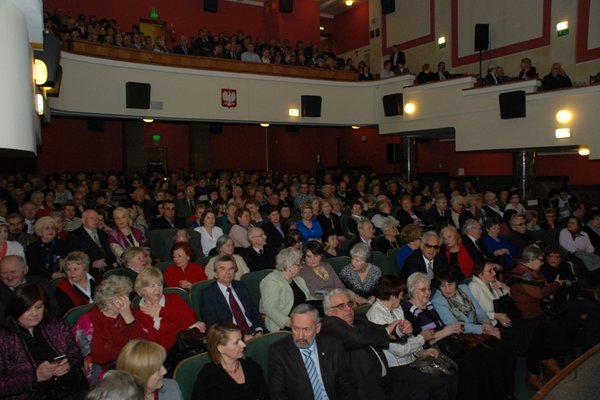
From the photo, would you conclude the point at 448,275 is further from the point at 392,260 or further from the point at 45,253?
the point at 45,253

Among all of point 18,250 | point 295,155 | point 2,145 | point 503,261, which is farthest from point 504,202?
point 295,155

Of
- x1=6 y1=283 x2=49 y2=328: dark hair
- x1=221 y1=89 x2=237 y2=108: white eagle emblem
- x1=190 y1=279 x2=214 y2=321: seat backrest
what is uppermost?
x1=221 y1=89 x2=237 y2=108: white eagle emblem

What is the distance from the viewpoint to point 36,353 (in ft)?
8.11

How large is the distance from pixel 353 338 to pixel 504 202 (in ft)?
22.1

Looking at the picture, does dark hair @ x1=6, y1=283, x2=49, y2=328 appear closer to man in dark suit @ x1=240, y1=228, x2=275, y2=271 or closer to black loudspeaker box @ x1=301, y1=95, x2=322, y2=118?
man in dark suit @ x1=240, y1=228, x2=275, y2=271

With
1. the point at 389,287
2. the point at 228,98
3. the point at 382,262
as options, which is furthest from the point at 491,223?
the point at 228,98

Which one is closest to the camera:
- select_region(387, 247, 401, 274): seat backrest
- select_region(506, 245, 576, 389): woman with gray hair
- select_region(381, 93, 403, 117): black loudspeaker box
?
select_region(506, 245, 576, 389): woman with gray hair

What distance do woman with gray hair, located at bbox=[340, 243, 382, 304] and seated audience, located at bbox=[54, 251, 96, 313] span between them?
6.39 feet

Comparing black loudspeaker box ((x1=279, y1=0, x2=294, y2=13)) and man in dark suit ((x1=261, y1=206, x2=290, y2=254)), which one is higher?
black loudspeaker box ((x1=279, y1=0, x2=294, y2=13))

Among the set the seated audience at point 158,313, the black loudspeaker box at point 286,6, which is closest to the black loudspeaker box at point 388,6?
the black loudspeaker box at point 286,6

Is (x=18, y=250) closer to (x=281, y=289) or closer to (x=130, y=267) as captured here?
(x=130, y=267)

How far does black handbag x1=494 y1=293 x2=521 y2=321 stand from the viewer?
378 centimetres

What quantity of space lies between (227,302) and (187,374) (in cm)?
98

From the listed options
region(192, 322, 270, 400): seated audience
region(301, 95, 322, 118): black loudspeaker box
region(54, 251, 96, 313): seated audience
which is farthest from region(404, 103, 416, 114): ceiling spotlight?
region(192, 322, 270, 400): seated audience
